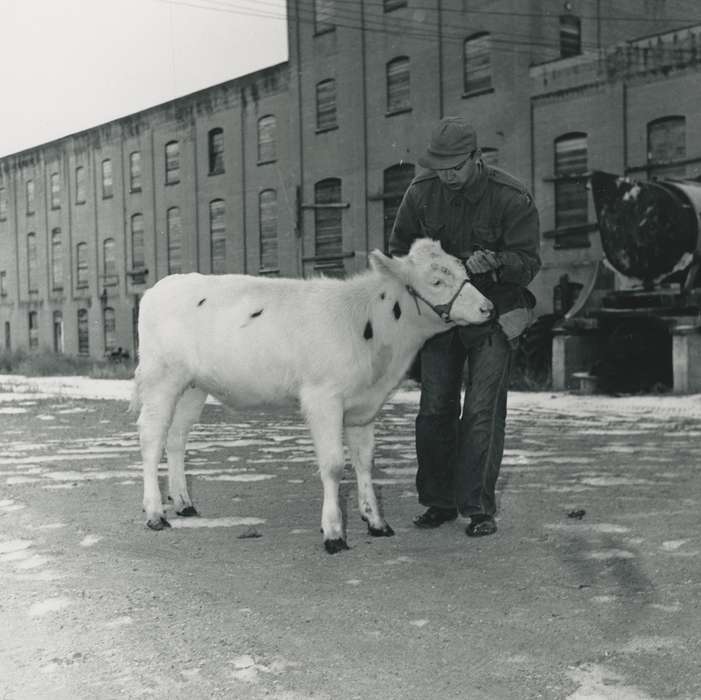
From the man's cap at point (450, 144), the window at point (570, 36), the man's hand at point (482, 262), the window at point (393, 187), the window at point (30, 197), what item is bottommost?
the man's hand at point (482, 262)

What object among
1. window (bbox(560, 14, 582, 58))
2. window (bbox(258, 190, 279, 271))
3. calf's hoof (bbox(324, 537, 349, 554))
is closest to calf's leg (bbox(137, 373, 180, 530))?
calf's hoof (bbox(324, 537, 349, 554))

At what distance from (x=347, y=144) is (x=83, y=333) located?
58.4 ft

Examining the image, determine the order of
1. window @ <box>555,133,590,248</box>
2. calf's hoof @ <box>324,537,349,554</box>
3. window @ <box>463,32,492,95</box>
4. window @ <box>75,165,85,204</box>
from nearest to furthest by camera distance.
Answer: calf's hoof @ <box>324,537,349,554</box>, window @ <box>555,133,590,248</box>, window @ <box>463,32,492,95</box>, window @ <box>75,165,85,204</box>

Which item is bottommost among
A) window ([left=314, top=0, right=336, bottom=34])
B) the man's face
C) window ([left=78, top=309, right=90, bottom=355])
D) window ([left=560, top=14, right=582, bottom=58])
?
window ([left=78, top=309, right=90, bottom=355])

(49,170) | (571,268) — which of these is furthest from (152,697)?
(49,170)

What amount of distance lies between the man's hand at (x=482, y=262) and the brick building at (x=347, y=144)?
1408cm

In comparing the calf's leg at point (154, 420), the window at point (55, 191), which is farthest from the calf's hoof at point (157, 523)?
the window at point (55, 191)

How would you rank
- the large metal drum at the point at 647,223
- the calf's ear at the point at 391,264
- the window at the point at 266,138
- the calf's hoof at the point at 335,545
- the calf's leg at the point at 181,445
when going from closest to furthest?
the calf's hoof at the point at 335,545
the calf's ear at the point at 391,264
the calf's leg at the point at 181,445
the large metal drum at the point at 647,223
the window at the point at 266,138

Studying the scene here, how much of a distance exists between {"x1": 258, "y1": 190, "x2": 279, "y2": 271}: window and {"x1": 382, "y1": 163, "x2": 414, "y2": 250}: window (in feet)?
17.9

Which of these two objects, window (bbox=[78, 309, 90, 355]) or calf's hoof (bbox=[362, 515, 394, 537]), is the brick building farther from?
calf's hoof (bbox=[362, 515, 394, 537])

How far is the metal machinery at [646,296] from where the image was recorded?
17.0 metres

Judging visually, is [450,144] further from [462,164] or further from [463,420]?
[463,420]

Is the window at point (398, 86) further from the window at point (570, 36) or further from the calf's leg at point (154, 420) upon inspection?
the calf's leg at point (154, 420)

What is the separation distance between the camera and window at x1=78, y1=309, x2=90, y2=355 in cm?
4294
